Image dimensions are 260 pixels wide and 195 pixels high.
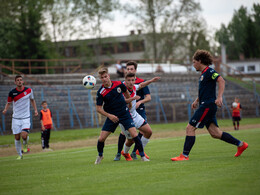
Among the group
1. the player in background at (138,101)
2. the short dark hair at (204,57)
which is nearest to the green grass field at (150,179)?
the player in background at (138,101)

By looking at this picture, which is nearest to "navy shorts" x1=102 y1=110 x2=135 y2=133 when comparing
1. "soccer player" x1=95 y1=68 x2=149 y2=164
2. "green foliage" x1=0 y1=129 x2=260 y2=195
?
"soccer player" x1=95 y1=68 x2=149 y2=164

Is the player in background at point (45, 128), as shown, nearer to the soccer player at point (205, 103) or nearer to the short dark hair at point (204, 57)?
the soccer player at point (205, 103)

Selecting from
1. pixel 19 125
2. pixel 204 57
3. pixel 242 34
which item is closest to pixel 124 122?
pixel 204 57

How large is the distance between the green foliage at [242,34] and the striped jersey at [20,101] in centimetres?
5967

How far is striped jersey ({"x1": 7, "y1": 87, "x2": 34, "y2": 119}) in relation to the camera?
12.0 m

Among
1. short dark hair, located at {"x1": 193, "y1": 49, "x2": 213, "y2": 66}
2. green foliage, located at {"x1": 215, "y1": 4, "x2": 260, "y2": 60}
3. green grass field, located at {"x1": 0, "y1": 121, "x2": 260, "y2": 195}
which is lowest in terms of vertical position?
green grass field, located at {"x1": 0, "y1": 121, "x2": 260, "y2": 195}

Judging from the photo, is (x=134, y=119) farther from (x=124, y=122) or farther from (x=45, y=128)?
(x=45, y=128)

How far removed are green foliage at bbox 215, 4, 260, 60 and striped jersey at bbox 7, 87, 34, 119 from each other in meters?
59.7

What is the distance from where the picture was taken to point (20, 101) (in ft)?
39.7

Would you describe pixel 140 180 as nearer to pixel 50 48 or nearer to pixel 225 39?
pixel 50 48

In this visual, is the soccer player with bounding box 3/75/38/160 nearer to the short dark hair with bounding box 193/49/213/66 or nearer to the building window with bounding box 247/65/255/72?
the short dark hair with bounding box 193/49/213/66

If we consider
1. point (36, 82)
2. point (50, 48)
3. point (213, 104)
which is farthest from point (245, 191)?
point (50, 48)

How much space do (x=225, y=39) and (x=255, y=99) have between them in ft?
139

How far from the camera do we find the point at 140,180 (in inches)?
231
